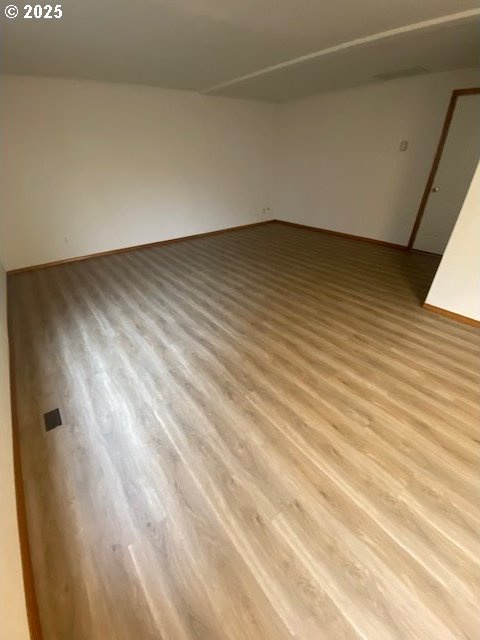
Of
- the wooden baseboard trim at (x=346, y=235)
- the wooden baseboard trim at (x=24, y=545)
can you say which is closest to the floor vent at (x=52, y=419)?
the wooden baseboard trim at (x=24, y=545)

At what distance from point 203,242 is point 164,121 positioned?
1826mm

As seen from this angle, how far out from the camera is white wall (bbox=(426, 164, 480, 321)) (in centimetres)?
244

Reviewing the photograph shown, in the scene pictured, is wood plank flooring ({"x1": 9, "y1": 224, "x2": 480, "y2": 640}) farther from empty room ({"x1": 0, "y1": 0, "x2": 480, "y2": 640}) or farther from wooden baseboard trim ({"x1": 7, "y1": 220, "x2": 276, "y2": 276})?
wooden baseboard trim ({"x1": 7, "y1": 220, "x2": 276, "y2": 276})

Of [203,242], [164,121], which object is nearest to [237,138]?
[164,121]

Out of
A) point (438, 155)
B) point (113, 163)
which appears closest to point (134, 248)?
point (113, 163)

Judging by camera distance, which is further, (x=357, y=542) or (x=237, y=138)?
(x=237, y=138)

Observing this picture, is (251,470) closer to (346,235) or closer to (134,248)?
(134,248)

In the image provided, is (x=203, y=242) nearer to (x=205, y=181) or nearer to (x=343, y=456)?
(x=205, y=181)

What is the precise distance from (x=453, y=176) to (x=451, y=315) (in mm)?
2342

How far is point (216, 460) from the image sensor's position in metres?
1.49

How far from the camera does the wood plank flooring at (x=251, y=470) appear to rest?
1011 millimetres

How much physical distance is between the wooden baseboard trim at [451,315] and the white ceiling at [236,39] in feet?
7.17

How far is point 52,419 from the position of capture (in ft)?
5.76

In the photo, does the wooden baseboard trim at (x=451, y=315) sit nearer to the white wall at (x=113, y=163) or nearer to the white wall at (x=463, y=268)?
the white wall at (x=463, y=268)
